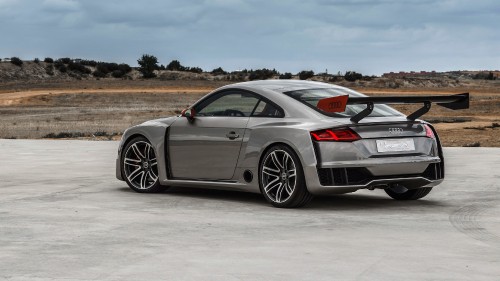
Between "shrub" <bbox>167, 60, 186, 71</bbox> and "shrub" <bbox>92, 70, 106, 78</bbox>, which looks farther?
"shrub" <bbox>167, 60, 186, 71</bbox>

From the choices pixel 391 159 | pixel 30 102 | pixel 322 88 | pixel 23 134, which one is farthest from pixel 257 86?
pixel 30 102

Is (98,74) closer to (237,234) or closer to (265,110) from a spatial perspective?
(265,110)

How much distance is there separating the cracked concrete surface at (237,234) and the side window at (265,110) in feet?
3.31

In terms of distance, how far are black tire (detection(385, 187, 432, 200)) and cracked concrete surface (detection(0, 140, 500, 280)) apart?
0.44 feet

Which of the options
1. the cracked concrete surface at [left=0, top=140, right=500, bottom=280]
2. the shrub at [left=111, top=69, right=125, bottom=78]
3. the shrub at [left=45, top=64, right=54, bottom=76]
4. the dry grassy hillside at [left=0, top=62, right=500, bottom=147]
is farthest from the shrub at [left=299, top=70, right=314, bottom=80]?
the cracked concrete surface at [left=0, top=140, right=500, bottom=280]

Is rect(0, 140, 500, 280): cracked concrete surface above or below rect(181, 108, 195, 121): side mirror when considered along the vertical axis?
below

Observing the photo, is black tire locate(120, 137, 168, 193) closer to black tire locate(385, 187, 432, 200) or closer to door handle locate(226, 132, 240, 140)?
door handle locate(226, 132, 240, 140)

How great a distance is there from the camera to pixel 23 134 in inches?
1276

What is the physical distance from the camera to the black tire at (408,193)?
12.5m

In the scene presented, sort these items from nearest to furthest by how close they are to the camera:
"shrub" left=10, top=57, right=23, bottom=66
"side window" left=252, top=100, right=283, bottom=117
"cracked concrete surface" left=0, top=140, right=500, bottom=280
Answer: "cracked concrete surface" left=0, top=140, right=500, bottom=280 → "side window" left=252, top=100, right=283, bottom=117 → "shrub" left=10, top=57, right=23, bottom=66

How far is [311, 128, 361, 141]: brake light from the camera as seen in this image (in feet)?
36.6

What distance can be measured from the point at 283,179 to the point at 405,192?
1.86 m

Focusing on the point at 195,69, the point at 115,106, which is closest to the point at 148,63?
the point at 195,69

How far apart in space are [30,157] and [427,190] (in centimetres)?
940
